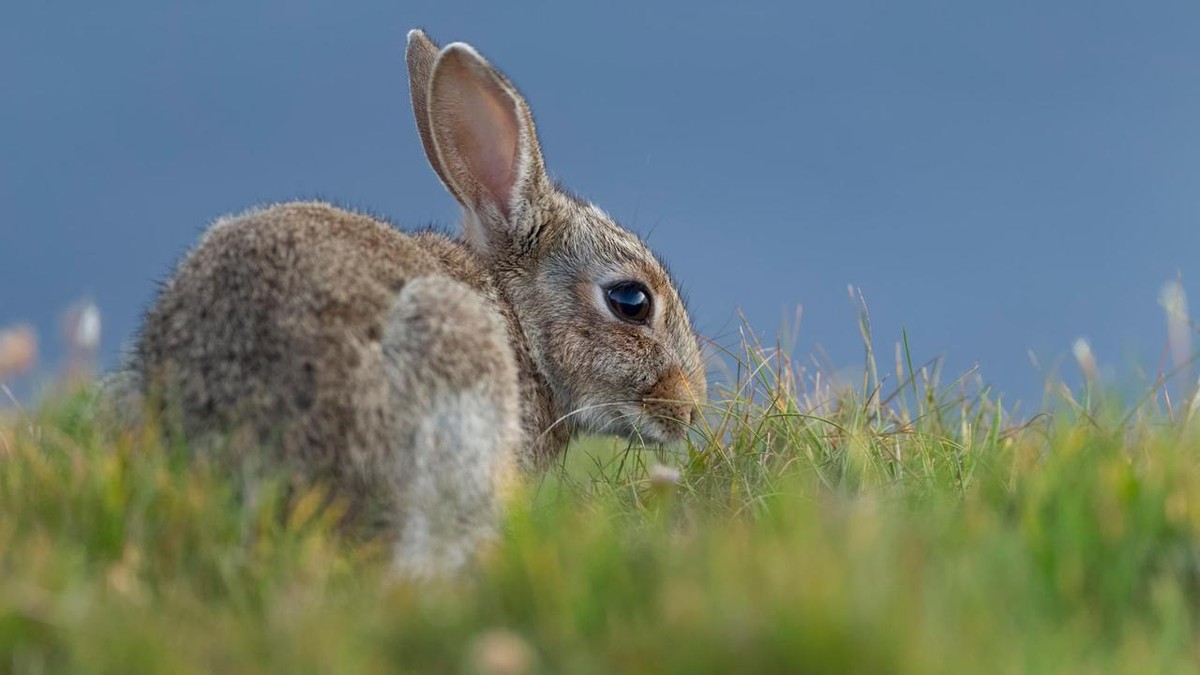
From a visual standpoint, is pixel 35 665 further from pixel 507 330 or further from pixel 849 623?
pixel 507 330

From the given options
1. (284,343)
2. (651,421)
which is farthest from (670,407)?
(284,343)

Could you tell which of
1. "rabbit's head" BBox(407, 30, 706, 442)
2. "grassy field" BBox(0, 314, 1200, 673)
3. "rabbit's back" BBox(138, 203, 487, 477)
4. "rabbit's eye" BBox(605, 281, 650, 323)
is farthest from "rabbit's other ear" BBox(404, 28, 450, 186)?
"grassy field" BBox(0, 314, 1200, 673)

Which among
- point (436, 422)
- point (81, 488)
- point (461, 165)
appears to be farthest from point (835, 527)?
point (461, 165)

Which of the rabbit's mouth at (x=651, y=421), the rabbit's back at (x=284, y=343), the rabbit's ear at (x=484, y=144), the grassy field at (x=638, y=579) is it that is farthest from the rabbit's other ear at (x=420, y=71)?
the grassy field at (x=638, y=579)

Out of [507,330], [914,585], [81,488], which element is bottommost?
[914,585]

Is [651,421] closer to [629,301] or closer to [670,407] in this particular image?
[670,407]

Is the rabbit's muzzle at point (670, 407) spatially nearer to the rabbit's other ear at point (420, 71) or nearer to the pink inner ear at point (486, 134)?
the pink inner ear at point (486, 134)

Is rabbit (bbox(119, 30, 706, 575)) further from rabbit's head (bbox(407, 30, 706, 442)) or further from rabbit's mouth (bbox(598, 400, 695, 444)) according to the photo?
rabbit's mouth (bbox(598, 400, 695, 444))
